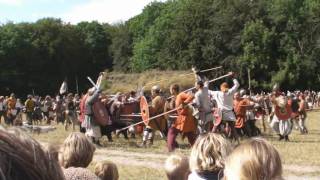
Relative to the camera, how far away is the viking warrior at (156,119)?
16.6m

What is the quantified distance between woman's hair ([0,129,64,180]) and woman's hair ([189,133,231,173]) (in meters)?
2.54

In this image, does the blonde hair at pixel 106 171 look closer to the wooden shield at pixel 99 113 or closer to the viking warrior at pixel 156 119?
the viking warrior at pixel 156 119

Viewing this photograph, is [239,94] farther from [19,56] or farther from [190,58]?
[19,56]

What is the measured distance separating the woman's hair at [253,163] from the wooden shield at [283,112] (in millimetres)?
16101

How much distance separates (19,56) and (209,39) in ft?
70.7

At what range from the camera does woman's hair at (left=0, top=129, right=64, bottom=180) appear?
1.33m

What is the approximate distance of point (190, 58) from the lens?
66.1 meters

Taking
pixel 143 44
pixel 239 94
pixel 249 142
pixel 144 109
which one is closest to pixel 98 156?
pixel 144 109

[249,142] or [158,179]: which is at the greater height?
[249,142]

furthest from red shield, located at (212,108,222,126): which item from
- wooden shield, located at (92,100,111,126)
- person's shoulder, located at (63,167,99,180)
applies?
person's shoulder, located at (63,167,99,180)

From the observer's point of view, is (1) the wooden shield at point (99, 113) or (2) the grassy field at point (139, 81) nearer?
(1) the wooden shield at point (99, 113)

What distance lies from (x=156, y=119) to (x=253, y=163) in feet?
45.9

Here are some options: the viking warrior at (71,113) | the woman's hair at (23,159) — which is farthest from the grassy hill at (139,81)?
the woman's hair at (23,159)

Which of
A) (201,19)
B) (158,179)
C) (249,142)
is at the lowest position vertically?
(158,179)
